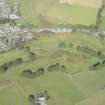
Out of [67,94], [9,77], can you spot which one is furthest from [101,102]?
[9,77]

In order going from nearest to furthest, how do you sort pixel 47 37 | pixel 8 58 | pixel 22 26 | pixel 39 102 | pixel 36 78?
pixel 39 102 → pixel 36 78 → pixel 8 58 → pixel 47 37 → pixel 22 26

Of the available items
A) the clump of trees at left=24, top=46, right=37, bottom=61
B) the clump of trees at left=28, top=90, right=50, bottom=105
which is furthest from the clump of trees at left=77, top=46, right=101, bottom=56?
the clump of trees at left=28, top=90, right=50, bottom=105

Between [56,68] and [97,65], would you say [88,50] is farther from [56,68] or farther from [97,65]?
[56,68]

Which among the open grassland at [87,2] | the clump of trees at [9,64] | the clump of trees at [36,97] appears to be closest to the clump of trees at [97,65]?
the clump of trees at [9,64]

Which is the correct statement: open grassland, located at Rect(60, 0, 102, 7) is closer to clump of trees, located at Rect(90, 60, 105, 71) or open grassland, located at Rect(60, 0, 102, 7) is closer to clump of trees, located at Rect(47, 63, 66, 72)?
clump of trees, located at Rect(90, 60, 105, 71)

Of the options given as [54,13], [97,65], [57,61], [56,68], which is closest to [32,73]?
[56,68]

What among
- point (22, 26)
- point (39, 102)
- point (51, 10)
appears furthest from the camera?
point (51, 10)

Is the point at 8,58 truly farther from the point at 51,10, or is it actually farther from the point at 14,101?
the point at 51,10

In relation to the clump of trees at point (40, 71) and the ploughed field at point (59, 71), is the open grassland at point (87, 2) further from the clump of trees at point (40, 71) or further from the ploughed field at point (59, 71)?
the clump of trees at point (40, 71)
